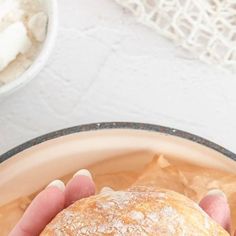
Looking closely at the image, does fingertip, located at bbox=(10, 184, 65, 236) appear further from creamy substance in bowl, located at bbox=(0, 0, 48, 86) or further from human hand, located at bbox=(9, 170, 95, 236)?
creamy substance in bowl, located at bbox=(0, 0, 48, 86)

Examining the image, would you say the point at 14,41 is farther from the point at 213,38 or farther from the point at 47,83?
the point at 213,38

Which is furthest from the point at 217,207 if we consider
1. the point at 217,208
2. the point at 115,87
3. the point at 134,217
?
the point at 115,87

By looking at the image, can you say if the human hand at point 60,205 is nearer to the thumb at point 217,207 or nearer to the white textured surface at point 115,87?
the thumb at point 217,207

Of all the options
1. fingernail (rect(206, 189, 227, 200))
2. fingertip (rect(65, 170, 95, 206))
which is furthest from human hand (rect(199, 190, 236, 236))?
fingertip (rect(65, 170, 95, 206))

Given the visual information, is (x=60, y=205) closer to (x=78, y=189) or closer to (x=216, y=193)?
(x=78, y=189)

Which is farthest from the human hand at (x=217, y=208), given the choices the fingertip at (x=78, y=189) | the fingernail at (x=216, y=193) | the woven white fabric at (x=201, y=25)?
the woven white fabric at (x=201, y=25)
